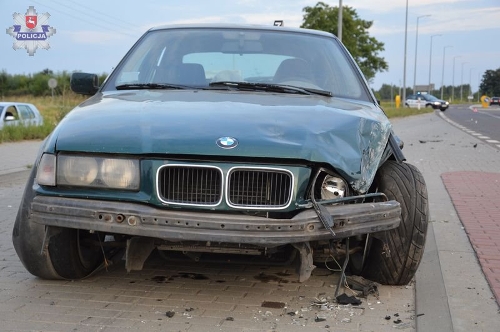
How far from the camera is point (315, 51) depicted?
213 inches

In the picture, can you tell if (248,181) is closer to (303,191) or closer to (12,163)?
(303,191)

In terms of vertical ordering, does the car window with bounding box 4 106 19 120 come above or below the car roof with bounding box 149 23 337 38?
below

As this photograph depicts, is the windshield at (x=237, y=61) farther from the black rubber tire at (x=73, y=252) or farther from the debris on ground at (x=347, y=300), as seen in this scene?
the debris on ground at (x=347, y=300)

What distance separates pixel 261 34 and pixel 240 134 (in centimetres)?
200

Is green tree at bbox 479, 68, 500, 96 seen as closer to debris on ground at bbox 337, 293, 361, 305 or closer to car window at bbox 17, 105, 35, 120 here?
car window at bbox 17, 105, 35, 120

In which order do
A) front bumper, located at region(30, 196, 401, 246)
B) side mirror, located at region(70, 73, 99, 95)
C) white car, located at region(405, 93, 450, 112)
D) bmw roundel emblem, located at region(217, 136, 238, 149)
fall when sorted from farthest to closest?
white car, located at region(405, 93, 450, 112) → side mirror, located at region(70, 73, 99, 95) → bmw roundel emblem, located at region(217, 136, 238, 149) → front bumper, located at region(30, 196, 401, 246)

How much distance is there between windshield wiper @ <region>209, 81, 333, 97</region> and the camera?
484 cm

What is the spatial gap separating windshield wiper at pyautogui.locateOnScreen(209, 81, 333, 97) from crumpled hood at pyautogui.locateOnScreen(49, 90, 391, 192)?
1.35 ft

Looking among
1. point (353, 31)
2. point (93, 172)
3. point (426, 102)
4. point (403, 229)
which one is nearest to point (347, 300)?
point (403, 229)

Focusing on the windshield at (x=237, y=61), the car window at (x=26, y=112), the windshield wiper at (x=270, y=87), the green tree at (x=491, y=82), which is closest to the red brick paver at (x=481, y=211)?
the windshield at (x=237, y=61)

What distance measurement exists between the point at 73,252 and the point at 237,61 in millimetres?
1883

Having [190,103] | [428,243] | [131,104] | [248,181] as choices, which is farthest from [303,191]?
[428,243]

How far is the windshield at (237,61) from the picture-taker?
5.05m

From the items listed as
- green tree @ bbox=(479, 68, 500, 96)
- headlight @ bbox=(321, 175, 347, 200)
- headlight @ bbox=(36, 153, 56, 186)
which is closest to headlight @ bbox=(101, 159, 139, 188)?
headlight @ bbox=(36, 153, 56, 186)
